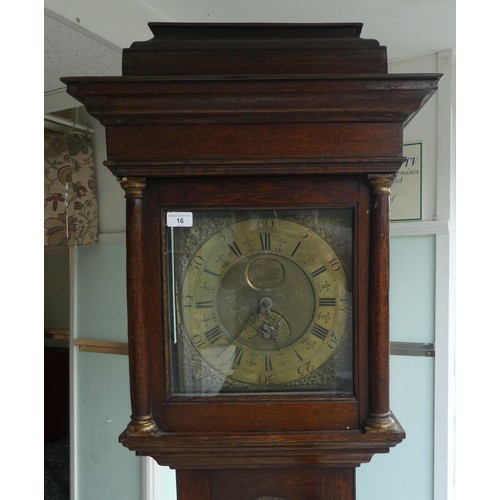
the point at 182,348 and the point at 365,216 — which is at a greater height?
the point at 365,216

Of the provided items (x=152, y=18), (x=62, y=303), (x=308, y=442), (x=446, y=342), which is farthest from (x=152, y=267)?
(x=62, y=303)

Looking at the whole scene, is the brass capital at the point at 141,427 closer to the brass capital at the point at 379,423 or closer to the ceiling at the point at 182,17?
the brass capital at the point at 379,423

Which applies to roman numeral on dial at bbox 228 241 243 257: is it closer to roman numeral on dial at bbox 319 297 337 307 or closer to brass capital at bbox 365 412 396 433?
roman numeral on dial at bbox 319 297 337 307

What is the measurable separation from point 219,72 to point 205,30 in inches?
3.8

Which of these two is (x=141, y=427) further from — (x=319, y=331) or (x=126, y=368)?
(x=126, y=368)

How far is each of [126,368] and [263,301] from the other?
1059 mm

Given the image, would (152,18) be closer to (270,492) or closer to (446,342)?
(270,492)

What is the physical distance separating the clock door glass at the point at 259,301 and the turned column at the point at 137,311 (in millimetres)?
38

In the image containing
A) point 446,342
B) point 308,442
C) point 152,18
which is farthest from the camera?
point 446,342

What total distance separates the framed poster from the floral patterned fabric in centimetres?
106

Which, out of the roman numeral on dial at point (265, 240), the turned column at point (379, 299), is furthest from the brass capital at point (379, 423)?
the roman numeral on dial at point (265, 240)

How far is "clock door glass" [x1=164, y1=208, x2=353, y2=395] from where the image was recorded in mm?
604

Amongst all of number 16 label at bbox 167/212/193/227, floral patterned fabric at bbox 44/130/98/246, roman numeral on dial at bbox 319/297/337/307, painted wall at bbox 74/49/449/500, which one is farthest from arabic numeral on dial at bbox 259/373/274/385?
floral patterned fabric at bbox 44/130/98/246

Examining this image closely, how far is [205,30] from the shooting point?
0.63 metres
